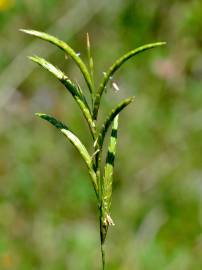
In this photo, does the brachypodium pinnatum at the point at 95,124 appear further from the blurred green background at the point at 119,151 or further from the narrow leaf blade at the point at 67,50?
the blurred green background at the point at 119,151

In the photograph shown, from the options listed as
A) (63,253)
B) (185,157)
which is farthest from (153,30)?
(63,253)

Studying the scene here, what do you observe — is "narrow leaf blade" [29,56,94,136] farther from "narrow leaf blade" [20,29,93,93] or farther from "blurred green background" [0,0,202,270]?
"blurred green background" [0,0,202,270]

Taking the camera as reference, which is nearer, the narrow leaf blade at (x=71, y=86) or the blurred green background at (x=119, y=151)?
the narrow leaf blade at (x=71, y=86)

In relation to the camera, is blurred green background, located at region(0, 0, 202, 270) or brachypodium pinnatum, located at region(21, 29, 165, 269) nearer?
brachypodium pinnatum, located at region(21, 29, 165, 269)

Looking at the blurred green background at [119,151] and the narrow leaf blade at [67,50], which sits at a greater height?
the narrow leaf blade at [67,50]

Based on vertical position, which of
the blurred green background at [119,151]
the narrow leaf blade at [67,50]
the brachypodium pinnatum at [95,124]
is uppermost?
the narrow leaf blade at [67,50]

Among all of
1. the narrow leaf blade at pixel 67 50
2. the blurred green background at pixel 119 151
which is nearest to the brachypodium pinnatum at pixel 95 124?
the narrow leaf blade at pixel 67 50

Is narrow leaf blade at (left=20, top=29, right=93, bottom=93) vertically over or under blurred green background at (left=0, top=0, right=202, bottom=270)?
over

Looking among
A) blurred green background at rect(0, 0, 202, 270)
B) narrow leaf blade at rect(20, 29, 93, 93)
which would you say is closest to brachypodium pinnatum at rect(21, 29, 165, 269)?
narrow leaf blade at rect(20, 29, 93, 93)
